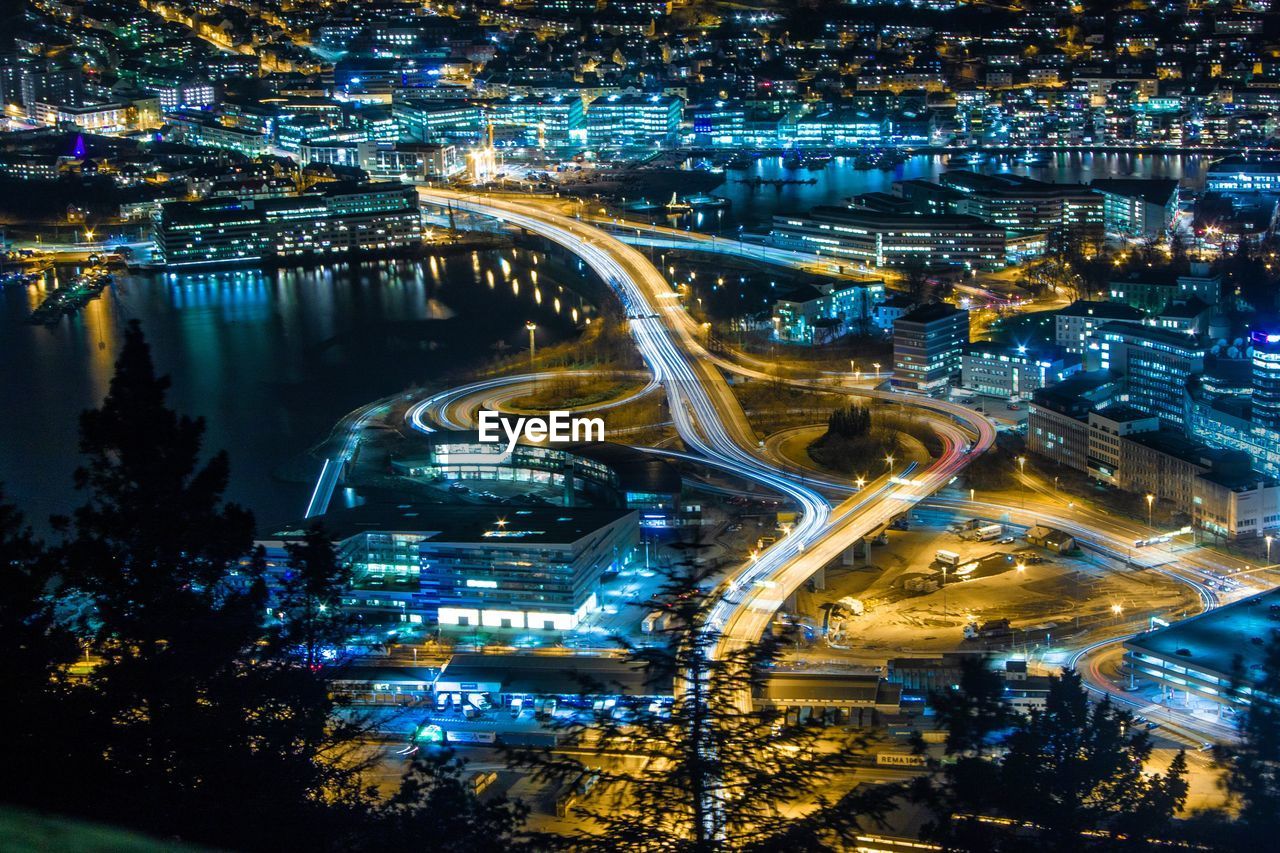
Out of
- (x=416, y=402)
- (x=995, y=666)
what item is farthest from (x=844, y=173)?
(x=995, y=666)

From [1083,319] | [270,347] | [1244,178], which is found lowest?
[270,347]

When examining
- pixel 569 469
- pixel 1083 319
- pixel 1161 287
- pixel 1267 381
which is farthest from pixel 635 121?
pixel 1267 381

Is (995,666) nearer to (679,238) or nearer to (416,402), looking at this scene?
(416,402)

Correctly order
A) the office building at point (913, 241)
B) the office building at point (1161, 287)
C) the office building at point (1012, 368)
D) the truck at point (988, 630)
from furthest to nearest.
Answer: the office building at point (913, 241)
the office building at point (1161, 287)
the office building at point (1012, 368)
the truck at point (988, 630)

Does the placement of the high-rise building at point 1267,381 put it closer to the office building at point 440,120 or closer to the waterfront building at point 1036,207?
the waterfront building at point 1036,207

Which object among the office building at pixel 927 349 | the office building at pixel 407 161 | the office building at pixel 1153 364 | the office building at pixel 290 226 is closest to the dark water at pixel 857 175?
the office building at pixel 290 226

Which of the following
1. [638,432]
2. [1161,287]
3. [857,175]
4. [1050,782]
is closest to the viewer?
[1050,782]

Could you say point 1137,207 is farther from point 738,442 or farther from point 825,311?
point 738,442
